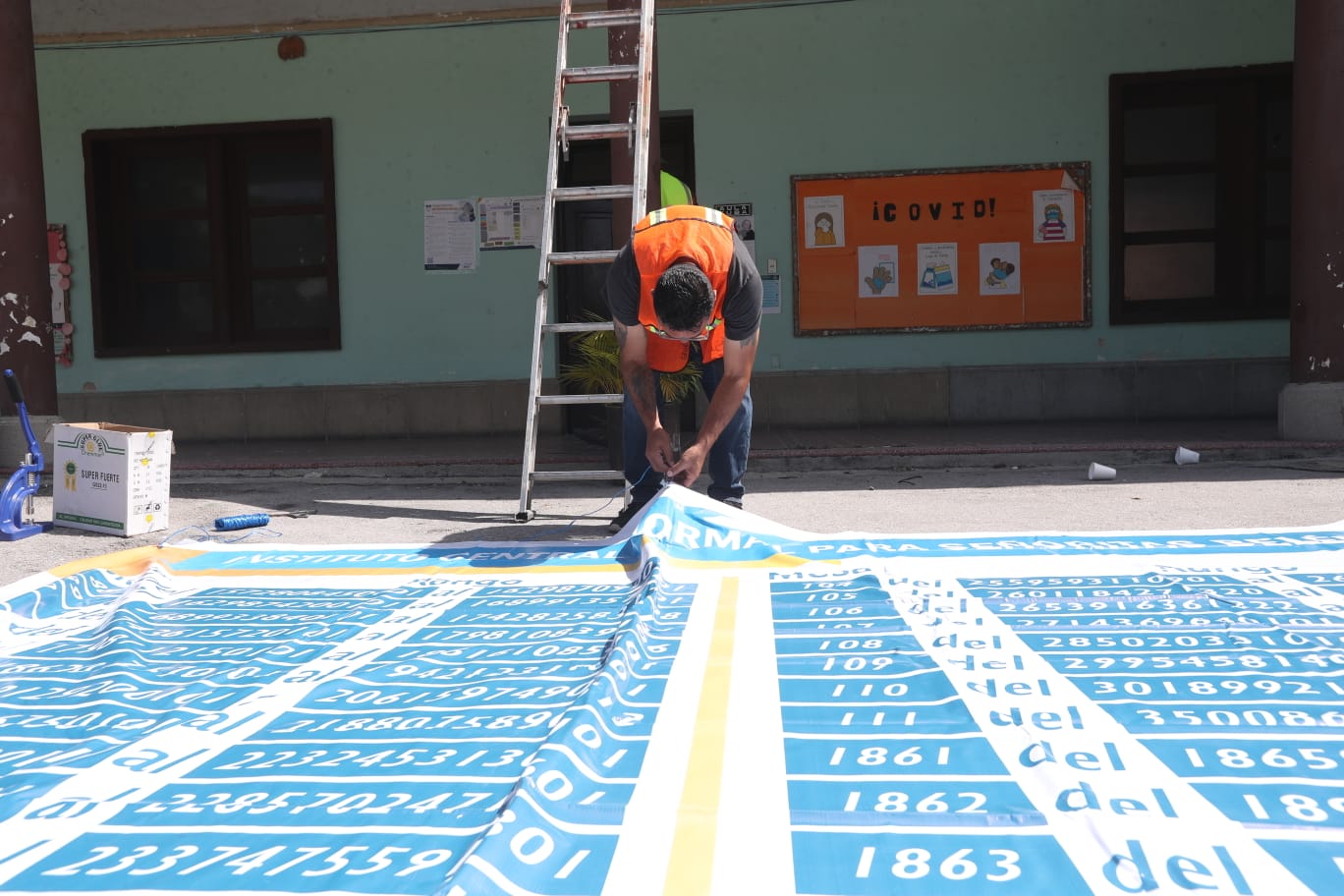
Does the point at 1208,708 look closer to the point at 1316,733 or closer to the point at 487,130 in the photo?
the point at 1316,733

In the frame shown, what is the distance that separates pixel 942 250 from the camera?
8.25 m

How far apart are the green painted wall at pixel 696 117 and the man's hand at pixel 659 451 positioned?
4428 mm

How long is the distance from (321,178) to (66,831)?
26.1ft

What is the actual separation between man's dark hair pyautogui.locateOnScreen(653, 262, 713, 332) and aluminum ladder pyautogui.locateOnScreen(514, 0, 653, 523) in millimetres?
1604

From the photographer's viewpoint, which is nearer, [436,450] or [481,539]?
[481,539]

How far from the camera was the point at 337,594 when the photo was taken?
11.0ft

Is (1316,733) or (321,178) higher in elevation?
(321,178)

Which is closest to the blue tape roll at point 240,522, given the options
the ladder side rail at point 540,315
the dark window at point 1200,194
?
the ladder side rail at point 540,315

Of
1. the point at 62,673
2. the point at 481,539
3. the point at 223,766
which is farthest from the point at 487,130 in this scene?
the point at 223,766

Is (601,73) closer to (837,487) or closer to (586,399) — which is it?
(586,399)

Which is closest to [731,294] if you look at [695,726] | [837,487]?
[837,487]

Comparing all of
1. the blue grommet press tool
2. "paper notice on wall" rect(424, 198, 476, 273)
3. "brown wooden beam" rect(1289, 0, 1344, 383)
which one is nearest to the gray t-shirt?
the blue grommet press tool

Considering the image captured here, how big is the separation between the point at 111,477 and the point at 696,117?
5.13 metres

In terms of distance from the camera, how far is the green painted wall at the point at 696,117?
8141 mm
